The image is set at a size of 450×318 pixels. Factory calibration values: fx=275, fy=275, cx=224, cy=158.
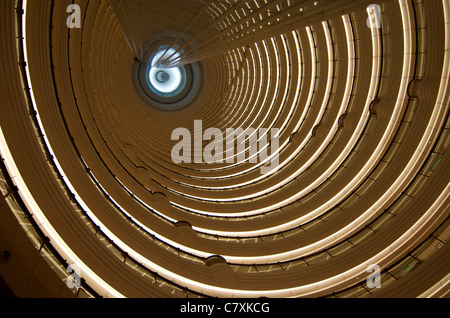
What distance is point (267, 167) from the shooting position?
67.3ft

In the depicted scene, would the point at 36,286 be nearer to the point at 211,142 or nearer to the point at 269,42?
the point at 269,42

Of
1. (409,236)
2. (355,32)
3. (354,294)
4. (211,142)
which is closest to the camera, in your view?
(354,294)

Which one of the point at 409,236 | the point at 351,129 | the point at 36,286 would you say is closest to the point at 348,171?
the point at 351,129

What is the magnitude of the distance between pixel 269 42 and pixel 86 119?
15.3 m

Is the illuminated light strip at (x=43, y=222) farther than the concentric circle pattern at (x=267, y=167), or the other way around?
the concentric circle pattern at (x=267, y=167)

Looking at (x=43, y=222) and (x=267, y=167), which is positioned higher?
(x=43, y=222)

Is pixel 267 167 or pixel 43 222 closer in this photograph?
pixel 43 222

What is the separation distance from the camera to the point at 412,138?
12219 mm

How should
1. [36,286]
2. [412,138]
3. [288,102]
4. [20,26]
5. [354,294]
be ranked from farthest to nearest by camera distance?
[288,102] < [412,138] < [354,294] < [20,26] < [36,286]

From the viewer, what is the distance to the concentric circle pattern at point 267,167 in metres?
7.61

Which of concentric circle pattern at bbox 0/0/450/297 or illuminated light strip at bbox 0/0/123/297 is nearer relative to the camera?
illuminated light strip at bbox 0/0/123/297

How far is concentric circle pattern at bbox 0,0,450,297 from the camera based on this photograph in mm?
7605

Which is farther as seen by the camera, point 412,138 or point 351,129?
point 351,129

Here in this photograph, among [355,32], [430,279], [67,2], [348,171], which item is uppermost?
A: [355,32]
